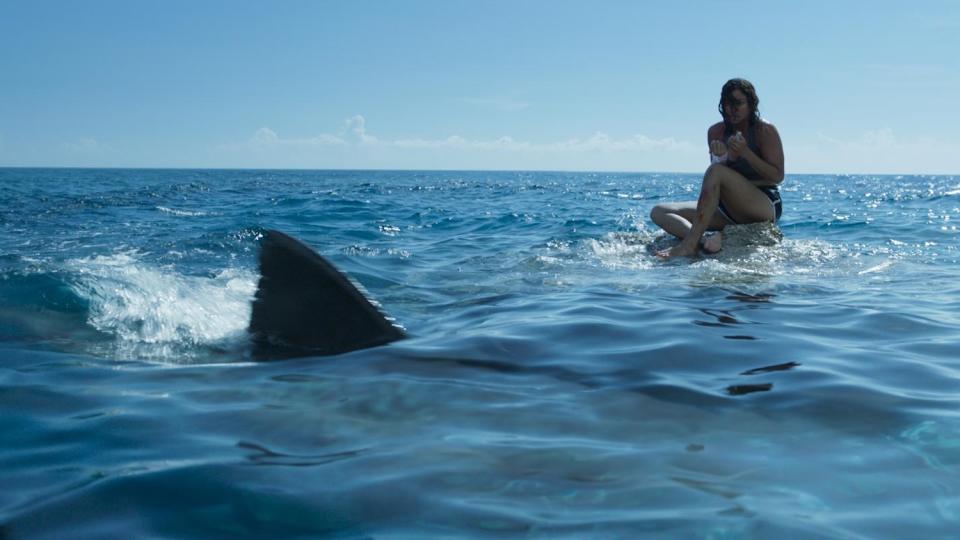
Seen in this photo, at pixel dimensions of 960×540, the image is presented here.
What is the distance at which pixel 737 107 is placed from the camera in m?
7.54

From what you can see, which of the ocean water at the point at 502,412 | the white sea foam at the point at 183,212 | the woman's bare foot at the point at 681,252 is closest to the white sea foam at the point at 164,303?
the ocean water at the point at 502,412

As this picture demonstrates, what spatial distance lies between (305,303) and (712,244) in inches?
194

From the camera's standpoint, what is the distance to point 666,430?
9.50ft

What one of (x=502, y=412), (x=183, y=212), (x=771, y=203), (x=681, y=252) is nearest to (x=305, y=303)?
(x=502, y=412)

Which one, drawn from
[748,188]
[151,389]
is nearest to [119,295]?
[151,389]

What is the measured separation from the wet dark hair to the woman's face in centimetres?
2

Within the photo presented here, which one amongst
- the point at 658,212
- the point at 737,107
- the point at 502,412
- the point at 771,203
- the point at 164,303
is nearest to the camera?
the point at 502,412

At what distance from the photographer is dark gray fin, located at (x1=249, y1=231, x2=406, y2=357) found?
401cm

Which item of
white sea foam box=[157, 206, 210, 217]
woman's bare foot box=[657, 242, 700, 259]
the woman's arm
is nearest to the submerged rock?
woman's bare foot box=[657, 242, 700, 259]

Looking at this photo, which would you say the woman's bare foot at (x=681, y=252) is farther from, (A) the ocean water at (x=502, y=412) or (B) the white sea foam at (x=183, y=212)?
(B) the white sea foam at (x=183, y=212)

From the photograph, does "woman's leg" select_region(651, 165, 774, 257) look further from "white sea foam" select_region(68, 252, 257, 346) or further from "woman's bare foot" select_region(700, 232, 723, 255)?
"white sea foam" select_region(68, 252, 257, 346)

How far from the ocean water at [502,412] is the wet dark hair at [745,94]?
1625 millimetres

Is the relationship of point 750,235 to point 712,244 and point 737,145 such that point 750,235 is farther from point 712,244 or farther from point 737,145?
point 737,145

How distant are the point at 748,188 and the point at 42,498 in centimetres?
699
